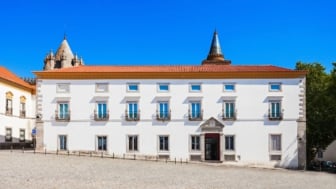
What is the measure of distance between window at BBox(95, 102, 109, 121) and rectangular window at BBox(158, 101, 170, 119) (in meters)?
4.37

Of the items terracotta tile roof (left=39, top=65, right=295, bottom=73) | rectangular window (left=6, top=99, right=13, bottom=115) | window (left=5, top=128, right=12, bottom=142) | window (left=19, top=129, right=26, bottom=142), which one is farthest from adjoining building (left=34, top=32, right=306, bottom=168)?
window (left=19, top=129, right=26, bottom=142)

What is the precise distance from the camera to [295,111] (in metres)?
34.1

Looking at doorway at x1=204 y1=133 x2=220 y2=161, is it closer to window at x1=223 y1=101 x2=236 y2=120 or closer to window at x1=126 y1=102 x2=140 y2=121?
window at x1=223 y1=101 x2=236 y2=120

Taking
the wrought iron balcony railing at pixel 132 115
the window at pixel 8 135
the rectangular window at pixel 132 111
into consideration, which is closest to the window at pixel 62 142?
the wrought iron balcony railing at pixel 132 115

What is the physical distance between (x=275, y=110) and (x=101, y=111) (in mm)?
14390

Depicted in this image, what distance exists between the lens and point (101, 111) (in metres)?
34.0

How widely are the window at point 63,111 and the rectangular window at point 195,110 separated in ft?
33.3

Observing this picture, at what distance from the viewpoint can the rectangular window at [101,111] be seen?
33.9 metres

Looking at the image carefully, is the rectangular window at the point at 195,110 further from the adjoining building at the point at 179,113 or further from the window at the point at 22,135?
the window at the point at 22,135

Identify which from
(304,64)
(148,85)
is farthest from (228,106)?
(304,64)

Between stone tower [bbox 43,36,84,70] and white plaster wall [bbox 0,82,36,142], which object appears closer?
white plaster wall [bbox 0,82,36,142]

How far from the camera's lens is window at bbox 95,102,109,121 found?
33906mm

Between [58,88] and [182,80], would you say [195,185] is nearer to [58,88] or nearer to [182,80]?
[182,80]

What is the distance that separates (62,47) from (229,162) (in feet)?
128
